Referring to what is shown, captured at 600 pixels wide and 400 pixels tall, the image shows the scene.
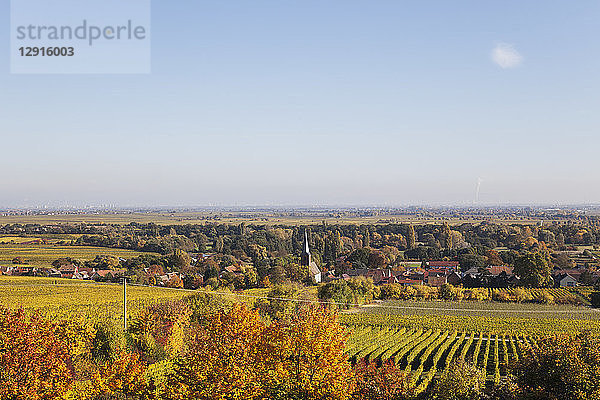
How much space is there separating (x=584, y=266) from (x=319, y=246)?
1596 inches

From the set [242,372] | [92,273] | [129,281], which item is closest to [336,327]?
[242,372]

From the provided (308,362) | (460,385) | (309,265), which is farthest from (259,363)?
(309,265)

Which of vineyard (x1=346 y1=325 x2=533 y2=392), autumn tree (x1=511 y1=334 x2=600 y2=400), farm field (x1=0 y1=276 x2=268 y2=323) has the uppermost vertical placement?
autumn tree (x1=511 y1=334 x2=600 y2=400)

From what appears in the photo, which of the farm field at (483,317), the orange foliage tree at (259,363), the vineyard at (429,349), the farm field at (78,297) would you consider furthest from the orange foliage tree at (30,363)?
the farm field at (483,317)

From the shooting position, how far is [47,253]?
82188mm

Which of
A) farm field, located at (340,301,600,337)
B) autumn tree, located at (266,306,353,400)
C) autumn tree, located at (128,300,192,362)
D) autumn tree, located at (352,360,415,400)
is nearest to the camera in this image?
autumn tree, located at (266,306,353,400)

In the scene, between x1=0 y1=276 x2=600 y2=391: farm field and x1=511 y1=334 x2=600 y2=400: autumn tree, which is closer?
x1=511 y1=334 x2=600 y2=400: autumn tree

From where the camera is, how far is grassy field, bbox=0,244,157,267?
73.8 metres

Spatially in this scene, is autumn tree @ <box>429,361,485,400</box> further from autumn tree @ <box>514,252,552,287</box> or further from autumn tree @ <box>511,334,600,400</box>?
autumn tree @ <box>514,252,552,287</box>

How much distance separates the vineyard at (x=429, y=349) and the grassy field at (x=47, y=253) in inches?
2076

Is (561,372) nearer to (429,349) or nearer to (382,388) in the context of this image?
(382,388)

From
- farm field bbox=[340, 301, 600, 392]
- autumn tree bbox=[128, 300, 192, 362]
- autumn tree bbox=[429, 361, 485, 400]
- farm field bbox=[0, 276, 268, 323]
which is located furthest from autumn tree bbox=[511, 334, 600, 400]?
farm field bbox=[0, 276, 268, 323]

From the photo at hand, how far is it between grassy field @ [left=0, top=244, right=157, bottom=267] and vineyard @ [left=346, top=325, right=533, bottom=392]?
52.7m

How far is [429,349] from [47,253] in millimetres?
69370
